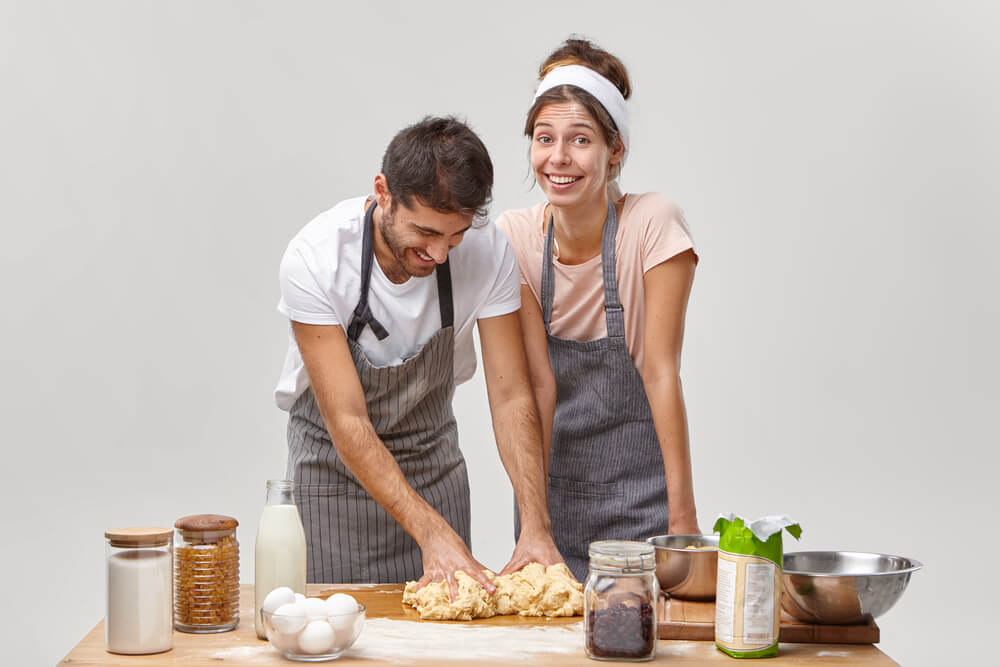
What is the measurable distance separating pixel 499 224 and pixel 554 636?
151cm

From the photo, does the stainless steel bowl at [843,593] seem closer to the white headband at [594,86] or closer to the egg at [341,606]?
the egg at [341,606]

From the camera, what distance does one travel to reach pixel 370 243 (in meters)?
3.05

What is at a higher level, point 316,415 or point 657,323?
point 657,323

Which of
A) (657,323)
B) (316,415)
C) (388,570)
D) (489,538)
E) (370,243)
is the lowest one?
(489,538)

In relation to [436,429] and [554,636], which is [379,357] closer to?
[436,429]

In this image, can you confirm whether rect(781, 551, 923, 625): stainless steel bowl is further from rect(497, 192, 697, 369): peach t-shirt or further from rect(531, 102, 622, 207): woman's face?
rect(531, 102, 622, 207): woman's face

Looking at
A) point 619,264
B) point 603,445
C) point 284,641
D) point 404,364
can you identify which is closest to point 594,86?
point 619,264

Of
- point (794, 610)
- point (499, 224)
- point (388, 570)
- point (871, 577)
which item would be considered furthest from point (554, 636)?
point (499, 224)

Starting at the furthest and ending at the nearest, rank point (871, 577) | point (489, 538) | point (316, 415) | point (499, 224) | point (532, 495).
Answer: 1. point (489, 538)
2. point (499, 224)
3. point (316, 415)
4. point (532, 495)
5. point (871, 577)

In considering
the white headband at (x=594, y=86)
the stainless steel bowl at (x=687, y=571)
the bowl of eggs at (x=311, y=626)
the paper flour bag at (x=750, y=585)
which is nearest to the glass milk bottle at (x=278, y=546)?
the bowl of eggs at (x=311, y=626)

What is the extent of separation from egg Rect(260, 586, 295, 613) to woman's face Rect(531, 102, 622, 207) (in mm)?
1396

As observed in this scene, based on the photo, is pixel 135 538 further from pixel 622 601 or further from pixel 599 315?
pixel 599 315

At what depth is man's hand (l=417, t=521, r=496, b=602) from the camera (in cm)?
260

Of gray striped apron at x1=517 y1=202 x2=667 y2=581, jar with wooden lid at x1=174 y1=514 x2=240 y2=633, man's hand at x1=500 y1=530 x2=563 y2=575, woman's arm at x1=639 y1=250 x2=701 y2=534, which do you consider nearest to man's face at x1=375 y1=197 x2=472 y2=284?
gray striped apron at x1=517 y1=202 x2=667 y2=581
